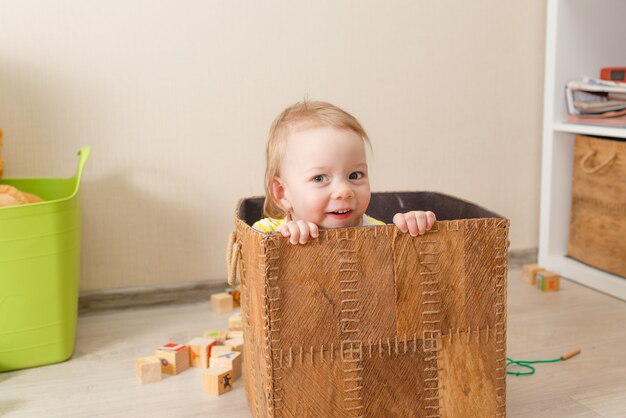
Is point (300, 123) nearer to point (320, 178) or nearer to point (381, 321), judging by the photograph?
→ point (320, 178)

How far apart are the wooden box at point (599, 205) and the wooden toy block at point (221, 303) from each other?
0.99m

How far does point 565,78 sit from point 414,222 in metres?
1.16

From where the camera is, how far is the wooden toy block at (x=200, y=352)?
144 cm

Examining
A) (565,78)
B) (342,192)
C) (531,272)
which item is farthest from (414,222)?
(565,78)

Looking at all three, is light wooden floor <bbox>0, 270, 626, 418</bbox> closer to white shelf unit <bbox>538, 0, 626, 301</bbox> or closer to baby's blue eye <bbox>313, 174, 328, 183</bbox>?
white shelf unit <bbox>538, 0, 626, 301</bbox>

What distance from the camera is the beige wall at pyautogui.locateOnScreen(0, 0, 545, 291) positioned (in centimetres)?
169

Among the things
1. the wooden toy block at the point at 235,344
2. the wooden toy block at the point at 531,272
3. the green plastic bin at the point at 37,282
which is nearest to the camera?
the green plastic bin at the point at 37,282

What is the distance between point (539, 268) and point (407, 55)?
692mm

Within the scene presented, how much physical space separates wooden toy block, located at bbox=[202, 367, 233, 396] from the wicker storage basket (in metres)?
0.22

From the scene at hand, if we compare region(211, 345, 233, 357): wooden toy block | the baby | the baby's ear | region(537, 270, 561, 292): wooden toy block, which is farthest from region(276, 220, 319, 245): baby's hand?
region(537, 270, 561, 292): wooden toy block

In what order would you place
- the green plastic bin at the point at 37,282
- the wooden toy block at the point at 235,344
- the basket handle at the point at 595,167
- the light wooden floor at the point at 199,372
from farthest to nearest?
the basket handle at the point at 595,167, the wooden toy block at the point at 235,344, the green plastic bin at the point at 37,282, the light wooden floor at the point at 199,372

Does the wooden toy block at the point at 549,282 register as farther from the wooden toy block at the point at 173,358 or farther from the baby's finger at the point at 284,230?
the baby's finger at the point at 284,230

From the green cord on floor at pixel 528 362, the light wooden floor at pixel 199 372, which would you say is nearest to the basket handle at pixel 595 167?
the light wooden floor at pixel 199 372

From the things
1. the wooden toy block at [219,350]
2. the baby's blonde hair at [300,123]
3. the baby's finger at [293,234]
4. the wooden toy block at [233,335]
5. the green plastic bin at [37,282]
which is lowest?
the wooden toy block at [233,335]
